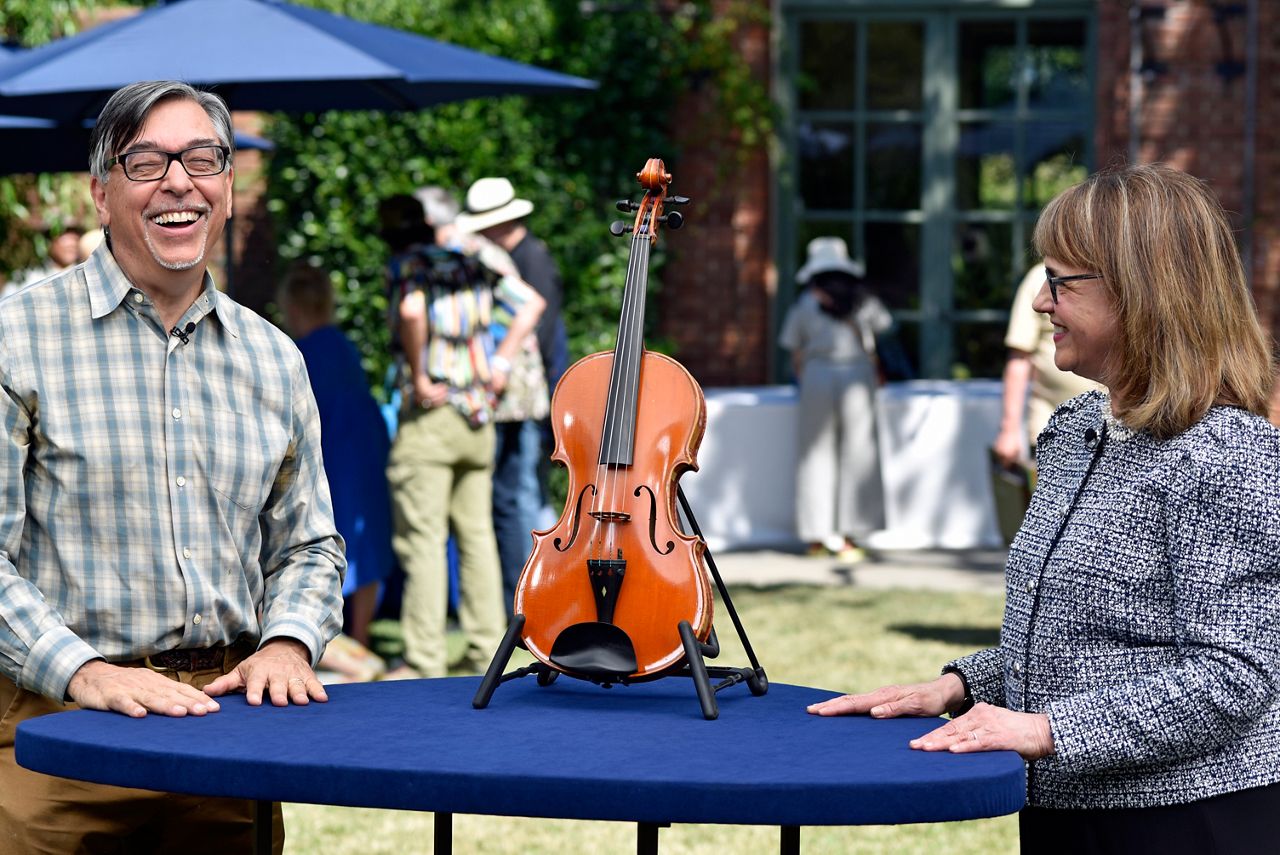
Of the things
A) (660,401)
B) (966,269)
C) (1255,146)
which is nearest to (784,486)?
(966,269)

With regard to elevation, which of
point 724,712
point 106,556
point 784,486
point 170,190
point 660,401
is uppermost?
point 170,190

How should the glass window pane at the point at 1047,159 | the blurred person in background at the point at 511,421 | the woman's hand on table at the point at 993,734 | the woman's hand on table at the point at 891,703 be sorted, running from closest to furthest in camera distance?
the woman's hand on table at the point at 993,734 → the woman's hand on table at the point at 891,703 → the blurred person in background at the point at 511,421 → the glass window pane at the point at 1047,159

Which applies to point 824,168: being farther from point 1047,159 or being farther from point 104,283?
point 104,283

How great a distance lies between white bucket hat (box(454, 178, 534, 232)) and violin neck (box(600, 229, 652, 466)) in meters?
4.26

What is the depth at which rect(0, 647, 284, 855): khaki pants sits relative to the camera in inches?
95.1

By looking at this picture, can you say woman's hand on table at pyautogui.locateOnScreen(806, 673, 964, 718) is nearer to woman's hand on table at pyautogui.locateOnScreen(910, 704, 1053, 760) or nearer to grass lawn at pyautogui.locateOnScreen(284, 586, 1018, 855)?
woman's hand on table at pyautogui.locateOnScreen(910, 704, 1053, 760)

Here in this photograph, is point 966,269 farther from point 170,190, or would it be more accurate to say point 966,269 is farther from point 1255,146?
point 170,190

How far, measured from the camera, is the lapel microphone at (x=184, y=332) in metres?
2.52

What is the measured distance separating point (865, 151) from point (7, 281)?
537 centimetres

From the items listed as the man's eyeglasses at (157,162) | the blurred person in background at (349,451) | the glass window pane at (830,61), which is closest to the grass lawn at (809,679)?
the blurred person in background at (349,451)

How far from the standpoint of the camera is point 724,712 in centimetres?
235

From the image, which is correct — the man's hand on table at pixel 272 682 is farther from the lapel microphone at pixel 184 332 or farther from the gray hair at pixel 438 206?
the gray hair at pixel 438 206

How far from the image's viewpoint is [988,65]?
10422mm

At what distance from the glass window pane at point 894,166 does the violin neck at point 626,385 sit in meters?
8.28
